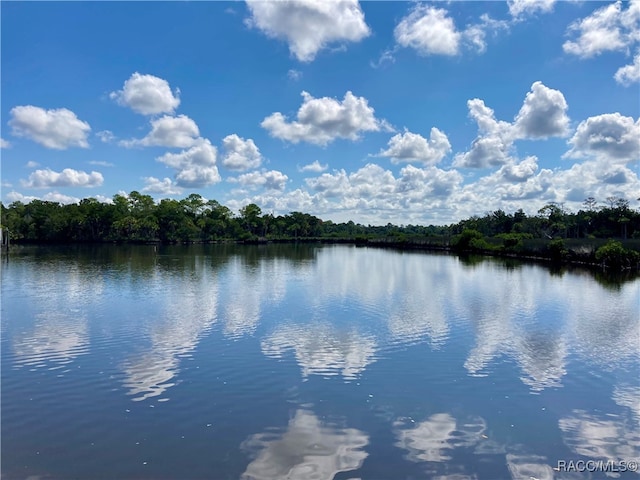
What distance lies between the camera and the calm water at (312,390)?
299 inches

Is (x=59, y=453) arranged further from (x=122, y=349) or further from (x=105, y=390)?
(x=122, y=349)

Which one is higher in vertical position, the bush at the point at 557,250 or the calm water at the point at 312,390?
the bush at the point at 557,250

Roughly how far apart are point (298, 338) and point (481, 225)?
111 metres

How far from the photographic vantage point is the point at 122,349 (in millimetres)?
13758

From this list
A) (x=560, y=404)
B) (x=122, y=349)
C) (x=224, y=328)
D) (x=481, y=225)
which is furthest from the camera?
(x=481, y=225)

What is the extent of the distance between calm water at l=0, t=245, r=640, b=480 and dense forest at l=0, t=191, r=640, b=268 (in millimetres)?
55515

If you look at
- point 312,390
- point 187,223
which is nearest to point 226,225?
point 187,223

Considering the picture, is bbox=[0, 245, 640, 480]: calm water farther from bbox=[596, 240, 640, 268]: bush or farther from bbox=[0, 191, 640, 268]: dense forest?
bbox=[0, 191, 640, 268]: dense forest

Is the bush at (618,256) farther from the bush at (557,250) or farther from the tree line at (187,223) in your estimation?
the tree line at (187,223)

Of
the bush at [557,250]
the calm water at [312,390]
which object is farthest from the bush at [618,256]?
the calm water at [312,390]

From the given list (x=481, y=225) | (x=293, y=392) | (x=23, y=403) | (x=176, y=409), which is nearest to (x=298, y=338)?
(x=293, y=392)

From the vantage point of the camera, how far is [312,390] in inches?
421

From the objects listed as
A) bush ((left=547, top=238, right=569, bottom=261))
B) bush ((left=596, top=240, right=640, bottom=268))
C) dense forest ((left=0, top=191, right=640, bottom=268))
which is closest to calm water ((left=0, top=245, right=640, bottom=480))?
bush ((left=596, top=240, right=640, bottom=268))

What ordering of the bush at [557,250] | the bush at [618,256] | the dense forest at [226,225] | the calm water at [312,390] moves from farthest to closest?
1. the dense forest at [226,225]
2. the bush at [557,250]
3. the bush at [618,256]
4. the calm water at [312,390]
